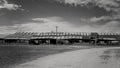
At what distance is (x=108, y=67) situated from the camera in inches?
598

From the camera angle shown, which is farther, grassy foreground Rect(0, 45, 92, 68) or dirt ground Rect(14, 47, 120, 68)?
grassy foreground Rect(0, 45, 92, 68)

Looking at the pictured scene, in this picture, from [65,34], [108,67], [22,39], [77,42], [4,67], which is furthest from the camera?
[65,34]

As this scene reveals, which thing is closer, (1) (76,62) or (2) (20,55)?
(1) (76,62)

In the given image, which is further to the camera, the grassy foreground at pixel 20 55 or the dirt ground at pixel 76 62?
the grassy foreground at pixel 20 55

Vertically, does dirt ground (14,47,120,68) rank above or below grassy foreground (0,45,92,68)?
above

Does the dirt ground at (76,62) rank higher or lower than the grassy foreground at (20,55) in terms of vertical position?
higher

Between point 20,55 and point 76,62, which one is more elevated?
point 76,62

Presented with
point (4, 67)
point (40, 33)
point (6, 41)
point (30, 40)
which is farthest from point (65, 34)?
point (4, 67)

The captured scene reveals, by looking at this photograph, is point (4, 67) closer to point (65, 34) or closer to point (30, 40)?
point (30, 40)

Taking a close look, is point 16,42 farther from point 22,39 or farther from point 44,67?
point 44,67

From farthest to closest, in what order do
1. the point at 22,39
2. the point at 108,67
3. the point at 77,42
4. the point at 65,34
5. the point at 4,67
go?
the point at 65,34
the point at 22,39
the point at 77,42
the point at 4,67
the point at 108,67

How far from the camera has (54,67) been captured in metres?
15.7

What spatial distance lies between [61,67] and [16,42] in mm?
100891

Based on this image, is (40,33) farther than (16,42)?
Yes
